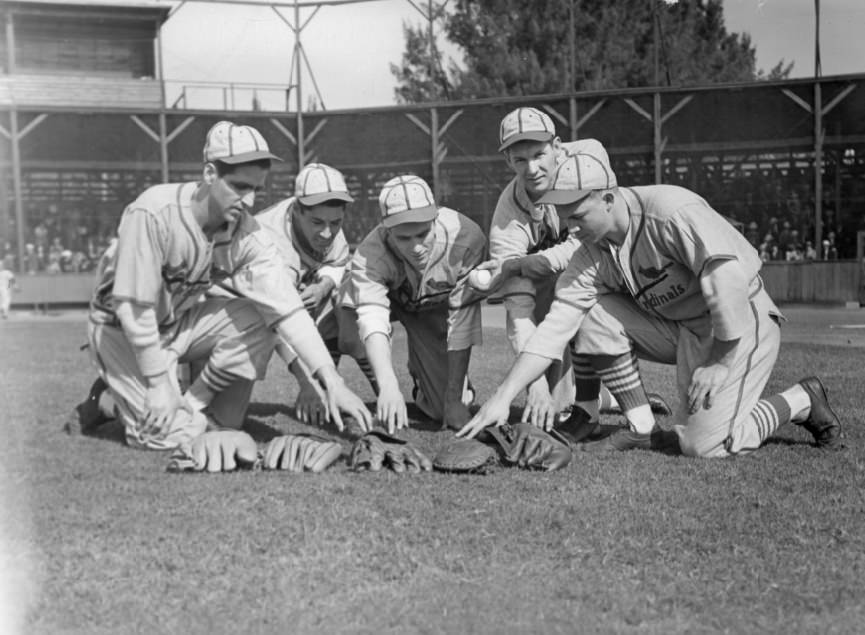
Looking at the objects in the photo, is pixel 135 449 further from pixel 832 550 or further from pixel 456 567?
pixel 832 550

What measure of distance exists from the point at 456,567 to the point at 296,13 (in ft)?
70.0

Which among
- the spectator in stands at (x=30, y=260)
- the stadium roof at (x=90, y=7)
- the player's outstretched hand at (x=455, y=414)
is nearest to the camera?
the player's outstretched hand at (x=455, y=414)

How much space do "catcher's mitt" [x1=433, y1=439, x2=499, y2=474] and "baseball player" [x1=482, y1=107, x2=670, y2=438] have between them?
89cm

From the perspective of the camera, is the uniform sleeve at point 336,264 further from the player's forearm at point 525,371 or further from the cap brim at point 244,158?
the player's forearm at point 525,371

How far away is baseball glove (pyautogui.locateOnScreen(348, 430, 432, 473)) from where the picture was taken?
16.1 ft

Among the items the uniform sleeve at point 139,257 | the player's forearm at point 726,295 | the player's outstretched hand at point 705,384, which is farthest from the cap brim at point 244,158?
the player's outstretched hand at point 705,384

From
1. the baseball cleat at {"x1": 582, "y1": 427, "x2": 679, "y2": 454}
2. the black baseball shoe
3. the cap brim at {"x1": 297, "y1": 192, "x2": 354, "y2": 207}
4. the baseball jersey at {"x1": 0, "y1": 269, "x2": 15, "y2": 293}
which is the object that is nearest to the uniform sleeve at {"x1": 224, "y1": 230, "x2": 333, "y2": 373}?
the cap brim at {"x1": 297, "y1": 192, "x2": 354, "y2": 207}

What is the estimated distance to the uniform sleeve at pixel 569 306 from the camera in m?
5.30

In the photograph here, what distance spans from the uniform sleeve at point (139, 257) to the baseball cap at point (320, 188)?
1.26m

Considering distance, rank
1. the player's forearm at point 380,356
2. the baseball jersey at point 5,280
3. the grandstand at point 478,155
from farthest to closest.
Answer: the baseball jersey at point 5,280, the grandstand at point 478,155, the player's forearm at point 380,356

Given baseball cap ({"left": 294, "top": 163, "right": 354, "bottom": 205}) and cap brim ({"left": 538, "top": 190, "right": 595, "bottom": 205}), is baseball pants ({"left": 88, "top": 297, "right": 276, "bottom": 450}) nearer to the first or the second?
baseball cap ({"left": 294, "top": 163, "right": 354, "bottom": 205})

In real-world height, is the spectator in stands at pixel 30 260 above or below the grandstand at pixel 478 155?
below

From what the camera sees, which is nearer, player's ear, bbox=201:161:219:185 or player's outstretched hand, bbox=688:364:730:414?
player's outstretched hand, bbox=688:364:730:414

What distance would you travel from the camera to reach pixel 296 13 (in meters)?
23.1
